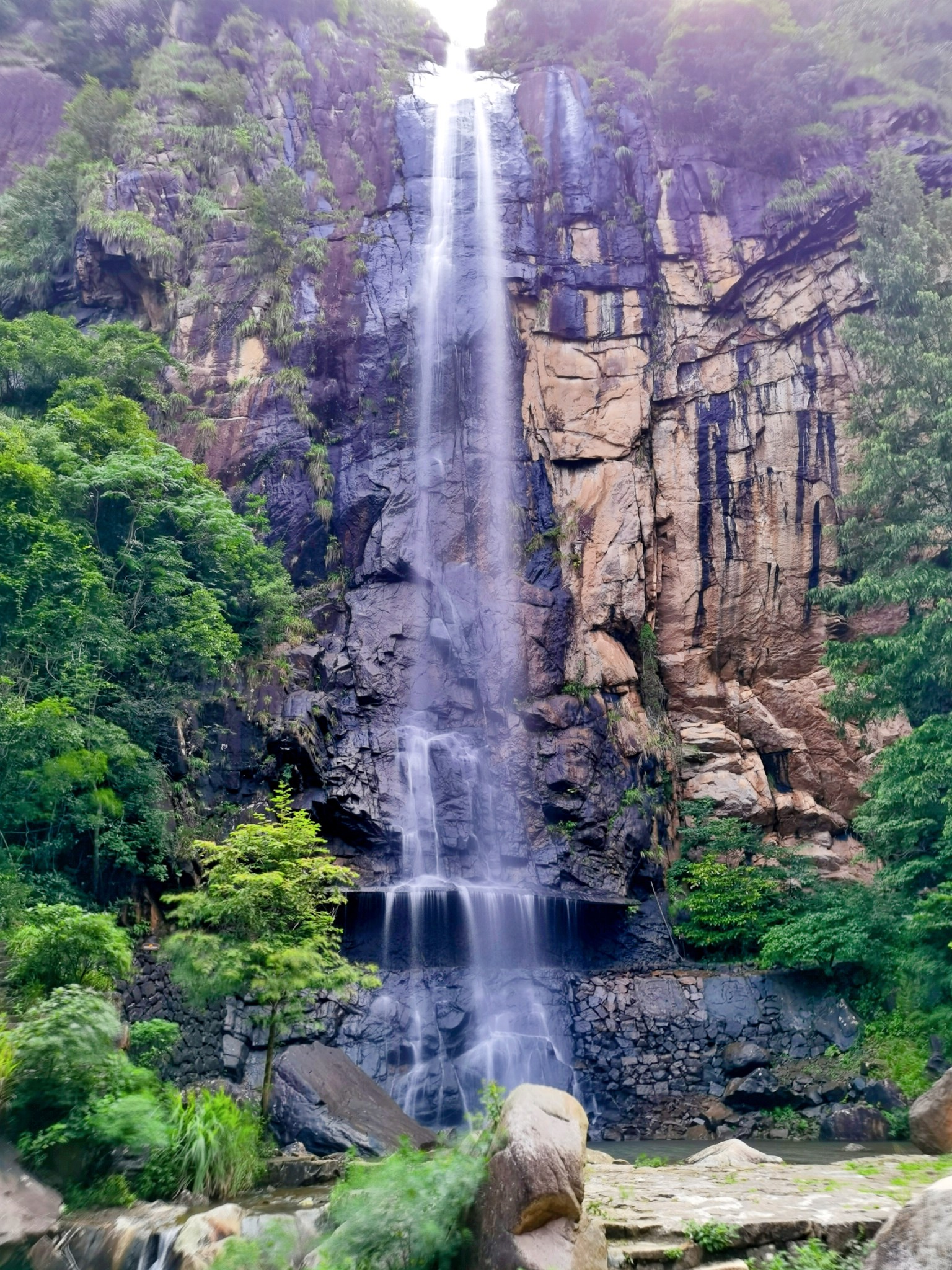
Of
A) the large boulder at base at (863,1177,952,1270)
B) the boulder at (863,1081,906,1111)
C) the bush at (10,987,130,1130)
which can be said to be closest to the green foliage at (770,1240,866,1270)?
the large boulder at base at (863,1177,952,1270)

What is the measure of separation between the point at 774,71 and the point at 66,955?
1175 inches

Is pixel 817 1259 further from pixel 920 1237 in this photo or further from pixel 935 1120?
pixel 935 1120

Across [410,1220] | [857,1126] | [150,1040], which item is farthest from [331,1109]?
[857,1126]

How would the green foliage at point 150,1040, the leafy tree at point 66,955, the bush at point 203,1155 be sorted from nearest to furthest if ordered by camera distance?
the bush at point 203,1155 < the leafy tree at point 66,955 < the green foliage at point 150,1040

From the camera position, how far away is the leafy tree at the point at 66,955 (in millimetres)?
8562

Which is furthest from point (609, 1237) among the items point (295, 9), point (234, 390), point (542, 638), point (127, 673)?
point (295, 9)

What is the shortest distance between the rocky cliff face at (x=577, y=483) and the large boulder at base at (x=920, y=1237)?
1343 cm

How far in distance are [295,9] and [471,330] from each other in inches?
629

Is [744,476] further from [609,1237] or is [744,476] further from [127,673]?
[609,1237]

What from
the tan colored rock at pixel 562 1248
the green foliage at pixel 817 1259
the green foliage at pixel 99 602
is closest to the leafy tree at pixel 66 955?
the green foliage at pixel 99 602

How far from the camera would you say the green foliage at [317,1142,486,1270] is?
16.5ft

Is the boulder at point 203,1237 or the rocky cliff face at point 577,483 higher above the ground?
the rocky cliff face at point 577,483

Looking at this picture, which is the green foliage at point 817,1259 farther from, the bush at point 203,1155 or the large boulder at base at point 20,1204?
the large boulder at base at point 20,1204

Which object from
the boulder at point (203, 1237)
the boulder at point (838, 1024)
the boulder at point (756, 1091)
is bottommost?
the boulder at point (756, 1091)
